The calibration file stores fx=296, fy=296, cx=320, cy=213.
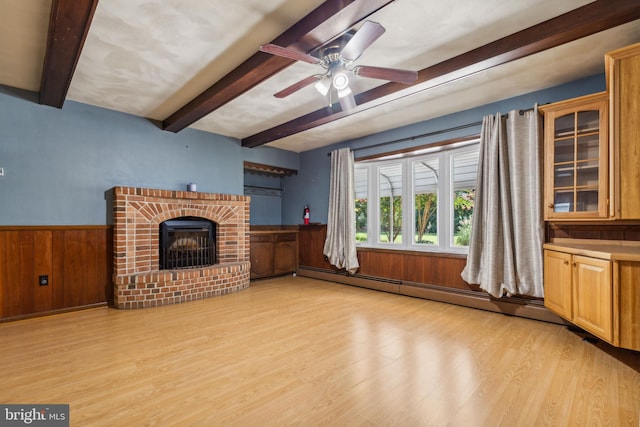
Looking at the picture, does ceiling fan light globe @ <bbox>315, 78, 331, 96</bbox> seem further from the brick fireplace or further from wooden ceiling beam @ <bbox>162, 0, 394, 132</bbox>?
the brick fireplace

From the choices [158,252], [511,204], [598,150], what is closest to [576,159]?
[598,150]

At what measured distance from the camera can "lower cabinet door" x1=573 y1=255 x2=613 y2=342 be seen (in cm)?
230

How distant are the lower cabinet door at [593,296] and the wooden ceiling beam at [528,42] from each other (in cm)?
174

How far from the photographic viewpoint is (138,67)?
2.88 meters

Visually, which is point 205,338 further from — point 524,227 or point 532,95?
point 532,95

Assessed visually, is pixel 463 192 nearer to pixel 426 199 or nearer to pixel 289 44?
pixel 426 199

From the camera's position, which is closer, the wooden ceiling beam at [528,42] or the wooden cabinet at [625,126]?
the wooden ceiling beam at [528,42]

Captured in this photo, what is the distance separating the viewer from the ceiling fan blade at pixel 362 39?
188cm

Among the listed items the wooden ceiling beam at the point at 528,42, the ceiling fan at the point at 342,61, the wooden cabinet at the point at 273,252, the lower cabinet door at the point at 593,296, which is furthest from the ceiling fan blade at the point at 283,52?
the wooden cabinet at the point at 273,252

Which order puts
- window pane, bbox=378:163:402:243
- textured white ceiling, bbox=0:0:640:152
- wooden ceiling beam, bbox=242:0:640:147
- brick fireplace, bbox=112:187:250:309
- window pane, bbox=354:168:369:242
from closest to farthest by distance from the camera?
wooden ceiling beam, bbox=242:0:640:147, textured white ceiling, bbox=0:0:640:152, brick fireplace, bbox=112:187:250:309, window pane, bbox=378:163:402:243, window pane, bbox=354:168:369:242

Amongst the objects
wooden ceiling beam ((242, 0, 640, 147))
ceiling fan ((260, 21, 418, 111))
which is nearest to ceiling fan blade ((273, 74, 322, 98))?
ceiling fan ((260, 21, 418, 111))

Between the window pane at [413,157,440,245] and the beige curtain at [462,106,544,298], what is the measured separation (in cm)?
72

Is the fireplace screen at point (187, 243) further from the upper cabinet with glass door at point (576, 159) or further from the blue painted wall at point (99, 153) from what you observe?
the upper cabinet with glass door at point (576, 159)

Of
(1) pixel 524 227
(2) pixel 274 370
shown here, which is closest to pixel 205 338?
(2) pixel 274 370
